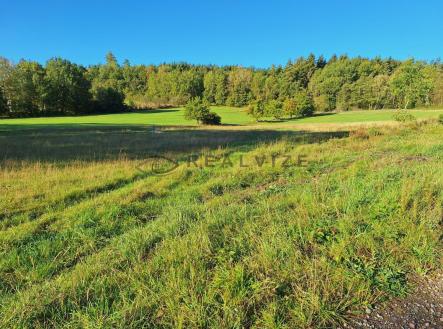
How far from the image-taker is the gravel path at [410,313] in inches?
97.9

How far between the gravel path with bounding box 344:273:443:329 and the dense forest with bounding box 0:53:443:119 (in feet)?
188

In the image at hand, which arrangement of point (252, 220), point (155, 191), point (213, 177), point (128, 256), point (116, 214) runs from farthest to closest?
point (213, 177) < point (155, 191) < point (116, 214) < point (252, 220) < point (128, 256)

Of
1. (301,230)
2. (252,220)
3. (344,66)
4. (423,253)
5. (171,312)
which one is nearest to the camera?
(171,312)

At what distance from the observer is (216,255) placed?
3.57 meters

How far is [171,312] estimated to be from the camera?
2619mm

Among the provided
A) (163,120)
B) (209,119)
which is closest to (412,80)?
(209,119)

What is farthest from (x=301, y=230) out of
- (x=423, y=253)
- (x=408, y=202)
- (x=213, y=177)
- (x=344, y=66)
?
(x=344, y=66)

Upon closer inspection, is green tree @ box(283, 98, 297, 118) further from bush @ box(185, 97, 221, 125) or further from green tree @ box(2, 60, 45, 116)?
green tree @ box(2, 60, 45, 116)

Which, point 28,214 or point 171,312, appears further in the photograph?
point 28,214

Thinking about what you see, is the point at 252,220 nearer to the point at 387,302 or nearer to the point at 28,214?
the point at 387,302

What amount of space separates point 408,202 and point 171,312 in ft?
13.5

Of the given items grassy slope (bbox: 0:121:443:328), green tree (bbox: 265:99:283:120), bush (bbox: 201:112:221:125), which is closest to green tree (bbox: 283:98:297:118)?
green tree (bbox: 265:99:283:120)

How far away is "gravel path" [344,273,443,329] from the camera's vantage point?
2.49 meters

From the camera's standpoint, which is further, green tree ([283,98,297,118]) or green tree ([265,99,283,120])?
green tree ([283,98,297,118])
